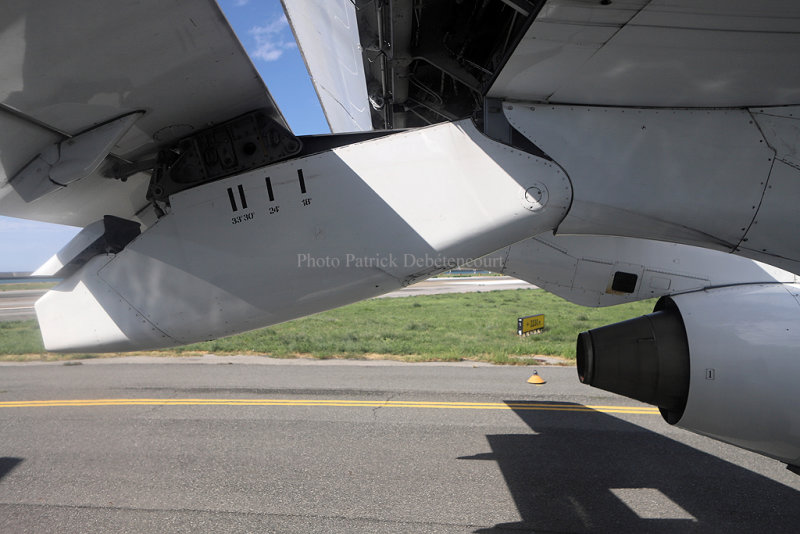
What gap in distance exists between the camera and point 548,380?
25.9ft

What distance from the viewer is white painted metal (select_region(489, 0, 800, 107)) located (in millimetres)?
1845

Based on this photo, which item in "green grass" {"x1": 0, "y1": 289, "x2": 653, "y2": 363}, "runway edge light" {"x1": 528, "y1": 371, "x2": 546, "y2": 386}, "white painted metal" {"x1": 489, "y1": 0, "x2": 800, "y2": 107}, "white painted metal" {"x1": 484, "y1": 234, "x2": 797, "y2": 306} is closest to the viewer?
"white painted metal" {"x1": 489, "y1": 0, "x2": 800, "y2": 107}

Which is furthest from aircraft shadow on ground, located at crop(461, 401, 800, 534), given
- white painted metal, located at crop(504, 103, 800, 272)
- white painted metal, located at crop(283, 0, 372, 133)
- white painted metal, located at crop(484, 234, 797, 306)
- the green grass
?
the green grass

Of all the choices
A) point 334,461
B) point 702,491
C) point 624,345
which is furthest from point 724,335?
point 334,461

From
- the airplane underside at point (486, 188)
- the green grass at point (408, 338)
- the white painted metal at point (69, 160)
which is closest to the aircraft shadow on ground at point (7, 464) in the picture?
the airplane underside at point (486, 188)

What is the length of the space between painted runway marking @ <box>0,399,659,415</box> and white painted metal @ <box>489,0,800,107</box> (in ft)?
15.9

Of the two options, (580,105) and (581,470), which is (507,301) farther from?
(580,105)

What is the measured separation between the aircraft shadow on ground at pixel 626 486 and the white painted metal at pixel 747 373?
132cm

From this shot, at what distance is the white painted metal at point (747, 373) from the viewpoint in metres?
2.42

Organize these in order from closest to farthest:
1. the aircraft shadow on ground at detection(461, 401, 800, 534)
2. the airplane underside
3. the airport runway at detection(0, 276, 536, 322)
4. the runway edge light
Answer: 1. the airplane underside
2. the aircraft shadow on ground at detection(461, 401, 800, 534)
3. the runway edge light
4. the airport runway at detection(0, 276, 536, 322)

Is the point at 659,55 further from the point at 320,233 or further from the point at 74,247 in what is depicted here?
the point at 74,247

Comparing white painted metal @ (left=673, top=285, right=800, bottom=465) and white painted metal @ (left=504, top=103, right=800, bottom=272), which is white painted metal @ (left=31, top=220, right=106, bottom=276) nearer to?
white painted metal @ (left=504, top=103, right=800, bottom=272)

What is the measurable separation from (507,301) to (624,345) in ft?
65.7

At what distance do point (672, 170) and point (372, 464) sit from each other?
3.77 meters
